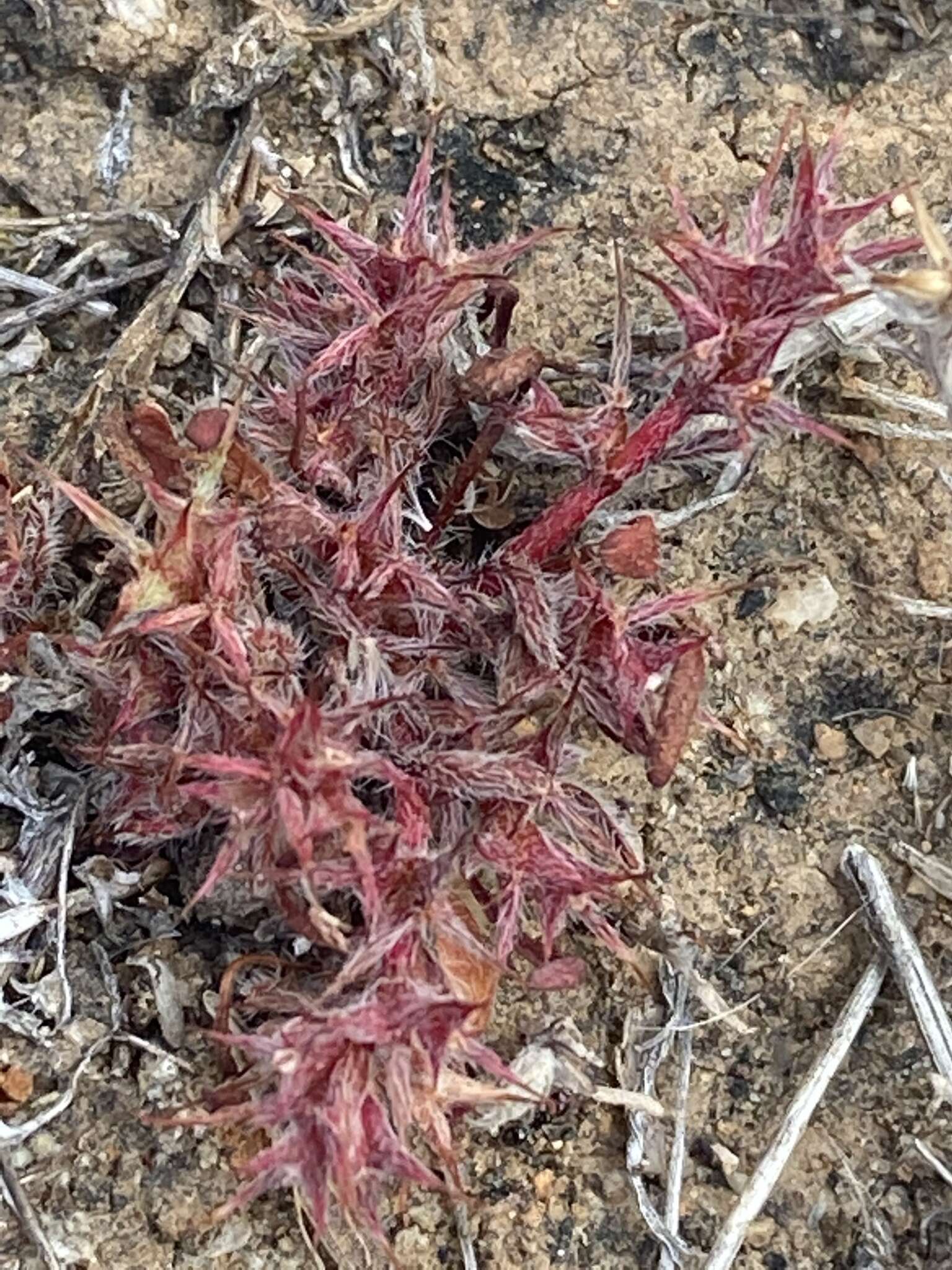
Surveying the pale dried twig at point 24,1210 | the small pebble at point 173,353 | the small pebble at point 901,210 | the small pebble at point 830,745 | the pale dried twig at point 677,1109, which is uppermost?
the small pebble at point 901,210

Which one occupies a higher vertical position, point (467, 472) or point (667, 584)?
point (467, 472)

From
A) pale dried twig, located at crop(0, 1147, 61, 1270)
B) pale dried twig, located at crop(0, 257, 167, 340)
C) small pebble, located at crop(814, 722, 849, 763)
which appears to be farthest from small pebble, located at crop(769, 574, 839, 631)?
pale dried twig, located at crop(0, 1147, 61, 1270)

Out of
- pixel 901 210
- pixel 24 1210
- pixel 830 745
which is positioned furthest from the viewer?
pixel 901 210

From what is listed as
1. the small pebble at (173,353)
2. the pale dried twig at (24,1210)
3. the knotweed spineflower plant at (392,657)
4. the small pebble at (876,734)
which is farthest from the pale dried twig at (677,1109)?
the small pebble at (173,353)

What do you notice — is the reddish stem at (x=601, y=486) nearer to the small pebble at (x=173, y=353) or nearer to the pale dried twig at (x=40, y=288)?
the small pebble at (x=173, y=353)

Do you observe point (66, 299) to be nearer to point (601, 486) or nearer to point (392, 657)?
point (392, 657)

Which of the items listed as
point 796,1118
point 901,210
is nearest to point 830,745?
point 796,1118
